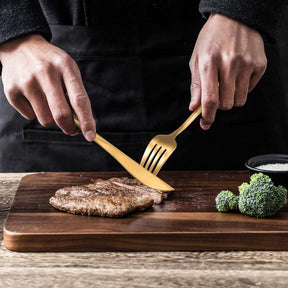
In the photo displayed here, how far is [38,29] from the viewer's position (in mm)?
2180

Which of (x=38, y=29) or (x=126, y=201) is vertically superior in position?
(x=38, y=29)

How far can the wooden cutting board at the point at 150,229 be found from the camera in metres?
1.89

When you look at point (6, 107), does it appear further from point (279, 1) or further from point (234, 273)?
point (234, 273)

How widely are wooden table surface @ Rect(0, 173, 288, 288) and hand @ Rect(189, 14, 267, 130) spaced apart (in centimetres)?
63

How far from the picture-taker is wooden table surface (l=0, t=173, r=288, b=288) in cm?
168

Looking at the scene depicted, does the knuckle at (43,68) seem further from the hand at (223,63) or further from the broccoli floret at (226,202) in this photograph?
the broccoli floret at (226,202)

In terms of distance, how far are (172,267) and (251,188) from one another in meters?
0.49

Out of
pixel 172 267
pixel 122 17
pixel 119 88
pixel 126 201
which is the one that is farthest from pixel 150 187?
pixel 122 17

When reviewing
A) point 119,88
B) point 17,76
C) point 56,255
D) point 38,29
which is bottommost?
point 56,255

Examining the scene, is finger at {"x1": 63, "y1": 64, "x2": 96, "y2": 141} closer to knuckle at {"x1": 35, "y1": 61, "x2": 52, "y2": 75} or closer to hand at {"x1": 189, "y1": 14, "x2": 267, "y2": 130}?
knuckle at {"x1": 35, "y1": 61, "x2": 52, "y2": 75}

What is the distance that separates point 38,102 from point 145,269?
77cm

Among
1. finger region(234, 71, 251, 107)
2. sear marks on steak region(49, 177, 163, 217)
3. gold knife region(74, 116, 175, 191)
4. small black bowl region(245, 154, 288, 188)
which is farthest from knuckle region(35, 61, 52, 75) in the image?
small black bowl region(245, 154, 288, 188)

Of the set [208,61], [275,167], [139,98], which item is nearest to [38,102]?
[208,61]

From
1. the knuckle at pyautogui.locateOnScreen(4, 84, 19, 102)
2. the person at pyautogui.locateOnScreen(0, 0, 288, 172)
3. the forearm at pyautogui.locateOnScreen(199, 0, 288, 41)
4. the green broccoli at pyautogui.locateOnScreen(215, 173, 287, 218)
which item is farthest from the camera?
the person at pyautogui.locateOnScreen(0, 0, 288, 172)
